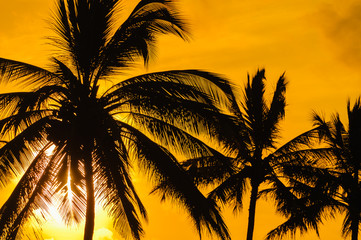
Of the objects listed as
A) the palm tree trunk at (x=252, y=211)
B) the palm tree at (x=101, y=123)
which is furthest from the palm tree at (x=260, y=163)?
the palm tree at (x=101, y=123)

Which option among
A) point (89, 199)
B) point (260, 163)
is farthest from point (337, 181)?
point (89, 199)

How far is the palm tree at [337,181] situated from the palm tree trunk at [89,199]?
10.7 m

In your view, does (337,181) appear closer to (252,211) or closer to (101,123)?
(252,211)

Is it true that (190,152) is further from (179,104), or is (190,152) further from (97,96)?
(97,96)

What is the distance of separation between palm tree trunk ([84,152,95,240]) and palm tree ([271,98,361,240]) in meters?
10.7

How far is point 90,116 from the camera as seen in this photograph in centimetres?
1274

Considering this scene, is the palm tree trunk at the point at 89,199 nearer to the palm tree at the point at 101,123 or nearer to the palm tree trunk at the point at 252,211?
the palm tree at the point at 101,123

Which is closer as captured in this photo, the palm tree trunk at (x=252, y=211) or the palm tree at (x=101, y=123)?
the palm tree at (x=101, y=123)

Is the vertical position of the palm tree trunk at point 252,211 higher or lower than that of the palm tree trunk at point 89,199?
higher

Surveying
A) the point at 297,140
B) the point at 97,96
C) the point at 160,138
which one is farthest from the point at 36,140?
the point at 297,140

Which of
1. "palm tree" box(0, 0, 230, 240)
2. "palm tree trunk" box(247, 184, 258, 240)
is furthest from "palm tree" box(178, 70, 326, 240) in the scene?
"palm tree" box(0, 0, 230, 240)

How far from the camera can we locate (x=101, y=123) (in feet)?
41.8

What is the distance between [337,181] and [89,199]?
1152cm

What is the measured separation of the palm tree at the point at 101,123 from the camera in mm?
12055
